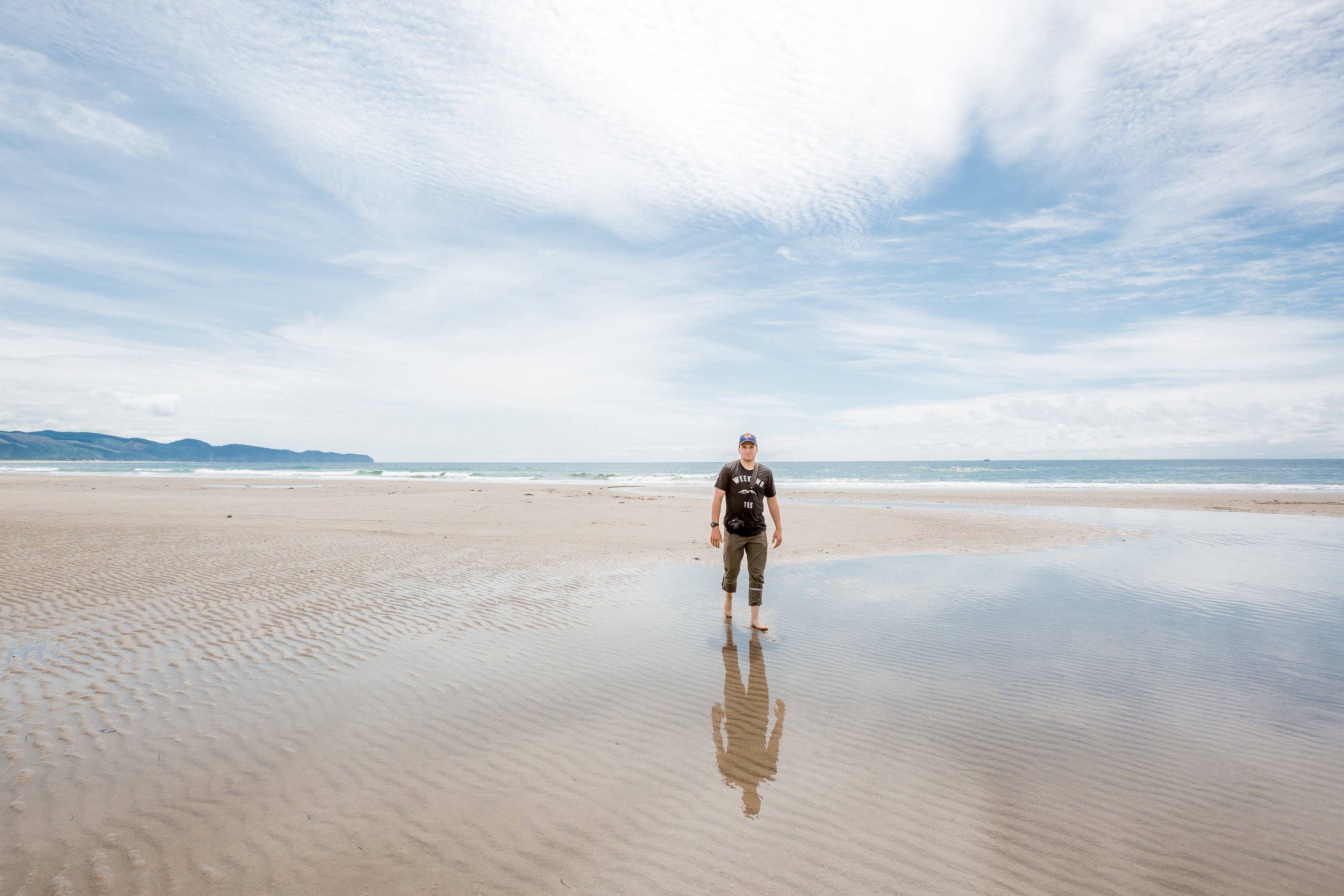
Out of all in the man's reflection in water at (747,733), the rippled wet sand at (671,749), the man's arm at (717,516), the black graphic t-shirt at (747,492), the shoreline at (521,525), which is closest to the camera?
the rippled wet sand at (671,749)

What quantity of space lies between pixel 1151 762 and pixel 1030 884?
213cm

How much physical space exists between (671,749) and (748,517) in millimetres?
3956

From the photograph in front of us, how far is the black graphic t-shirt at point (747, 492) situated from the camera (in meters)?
8.30

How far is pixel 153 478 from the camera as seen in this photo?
49.2 meters

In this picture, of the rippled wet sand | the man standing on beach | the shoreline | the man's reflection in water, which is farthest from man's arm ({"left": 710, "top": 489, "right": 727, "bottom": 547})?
the shoreline

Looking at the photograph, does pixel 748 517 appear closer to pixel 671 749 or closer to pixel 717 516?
pixel 717 516

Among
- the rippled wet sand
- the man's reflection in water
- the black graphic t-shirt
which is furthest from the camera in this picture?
the black graphic t-shirt

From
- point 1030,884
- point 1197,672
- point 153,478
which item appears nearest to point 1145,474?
point 1197,672

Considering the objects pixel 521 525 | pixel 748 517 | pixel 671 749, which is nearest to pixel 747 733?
pixel 671 749

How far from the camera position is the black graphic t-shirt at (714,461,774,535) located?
8.30 m

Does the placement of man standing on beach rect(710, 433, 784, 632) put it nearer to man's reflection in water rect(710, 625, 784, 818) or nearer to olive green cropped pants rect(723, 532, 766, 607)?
olive green cropped pants rect(723, 532, 766, 607)

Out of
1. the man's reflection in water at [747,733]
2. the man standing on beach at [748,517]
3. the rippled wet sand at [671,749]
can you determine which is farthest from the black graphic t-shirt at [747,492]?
the man's reflection in water at [747,733]

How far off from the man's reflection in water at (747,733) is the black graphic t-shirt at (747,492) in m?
2.02

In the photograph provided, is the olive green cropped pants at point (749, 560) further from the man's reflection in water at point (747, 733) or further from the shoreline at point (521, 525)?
the shoreline at point (521, 525)
